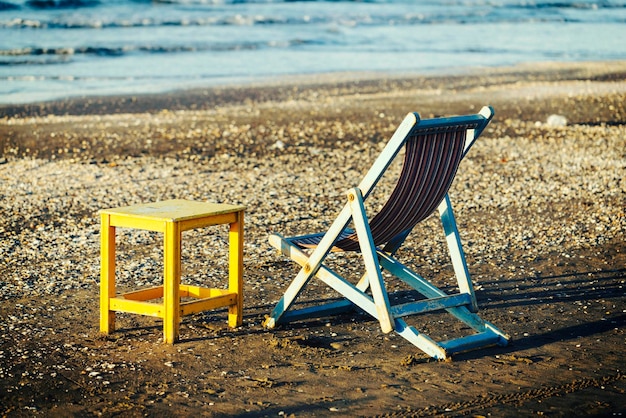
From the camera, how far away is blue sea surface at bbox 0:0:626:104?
73.6 feet

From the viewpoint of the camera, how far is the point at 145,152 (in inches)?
472

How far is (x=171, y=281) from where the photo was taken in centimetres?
507

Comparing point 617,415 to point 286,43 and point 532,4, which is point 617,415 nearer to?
point 286,43

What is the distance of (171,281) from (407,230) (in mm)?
1461

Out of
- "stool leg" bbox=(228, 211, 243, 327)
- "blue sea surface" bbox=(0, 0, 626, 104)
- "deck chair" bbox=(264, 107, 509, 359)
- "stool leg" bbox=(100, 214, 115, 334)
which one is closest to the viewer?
"deck chair" bbox=(264, 107, 509, 359)

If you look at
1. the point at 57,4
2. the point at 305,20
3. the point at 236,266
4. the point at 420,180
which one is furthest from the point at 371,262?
the point at 57,4

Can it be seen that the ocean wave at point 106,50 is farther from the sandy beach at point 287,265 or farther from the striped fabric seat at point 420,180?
the striped fabric seat at point 420,180

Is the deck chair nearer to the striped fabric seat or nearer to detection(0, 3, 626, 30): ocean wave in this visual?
the striped fabric seat

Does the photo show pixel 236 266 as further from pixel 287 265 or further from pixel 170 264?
pixel 287 265

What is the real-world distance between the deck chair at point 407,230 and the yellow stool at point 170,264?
0.30m

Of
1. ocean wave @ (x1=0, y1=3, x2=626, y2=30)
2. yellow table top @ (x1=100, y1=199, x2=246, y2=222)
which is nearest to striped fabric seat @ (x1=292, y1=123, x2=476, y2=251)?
yellow table top @ (x1=100, y1=199, x2=246, y2=222)

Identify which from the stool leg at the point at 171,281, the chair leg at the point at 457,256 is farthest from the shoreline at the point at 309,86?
the chair leg at the point at 457,256

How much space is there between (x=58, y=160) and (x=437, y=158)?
747 cm

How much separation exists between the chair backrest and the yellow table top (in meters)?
0.76
